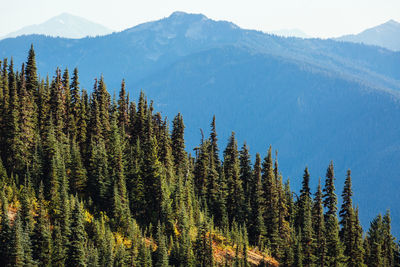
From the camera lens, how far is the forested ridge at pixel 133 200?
63719 millimetres

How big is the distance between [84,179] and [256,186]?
3227 cm

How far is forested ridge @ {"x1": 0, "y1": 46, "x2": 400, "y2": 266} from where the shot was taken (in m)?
63.7

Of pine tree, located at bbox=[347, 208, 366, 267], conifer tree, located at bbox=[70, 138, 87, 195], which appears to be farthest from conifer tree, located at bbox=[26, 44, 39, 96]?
pine tree, located at bbox=[347, 208, 366, 267]

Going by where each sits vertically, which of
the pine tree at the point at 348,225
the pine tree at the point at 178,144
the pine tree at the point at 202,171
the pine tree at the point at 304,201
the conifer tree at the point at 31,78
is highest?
the conifer tree at the point at 31,78

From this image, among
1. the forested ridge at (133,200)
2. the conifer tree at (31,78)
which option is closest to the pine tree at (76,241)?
the forested ridge at (133,200)

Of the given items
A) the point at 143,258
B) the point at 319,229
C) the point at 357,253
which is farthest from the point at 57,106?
the point at 357,253

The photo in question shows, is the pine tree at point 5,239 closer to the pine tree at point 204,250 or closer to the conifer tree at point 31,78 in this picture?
the pine tree at point 204,250

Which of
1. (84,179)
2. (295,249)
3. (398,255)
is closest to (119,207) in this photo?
(84,179)

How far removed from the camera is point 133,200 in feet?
265

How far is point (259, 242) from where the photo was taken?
90812mm

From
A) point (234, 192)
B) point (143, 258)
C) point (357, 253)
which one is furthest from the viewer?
point (234, 192)

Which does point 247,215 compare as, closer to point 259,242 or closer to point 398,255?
point 259,242

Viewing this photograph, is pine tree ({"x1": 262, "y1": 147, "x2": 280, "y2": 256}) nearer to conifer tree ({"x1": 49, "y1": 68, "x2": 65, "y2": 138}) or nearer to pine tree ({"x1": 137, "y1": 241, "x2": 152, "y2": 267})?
pine tree ({"x1": 137, "y1": 241, "x2": 152, "y2": 267})

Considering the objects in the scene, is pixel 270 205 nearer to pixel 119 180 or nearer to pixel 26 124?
pixel 119 180
